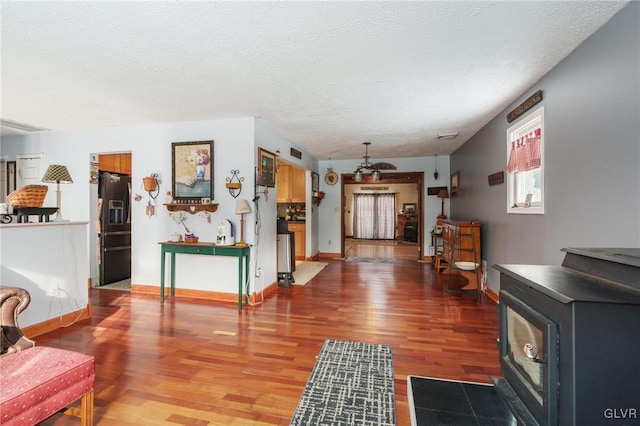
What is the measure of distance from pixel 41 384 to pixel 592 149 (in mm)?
3507

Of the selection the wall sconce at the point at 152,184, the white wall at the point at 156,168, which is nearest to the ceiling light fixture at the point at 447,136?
the white wall at the point at 156,168

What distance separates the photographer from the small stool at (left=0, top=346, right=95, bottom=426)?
1190 mm

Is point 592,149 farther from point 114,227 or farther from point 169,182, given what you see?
point 114,227

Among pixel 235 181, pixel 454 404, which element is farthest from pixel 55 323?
pixel 454 404

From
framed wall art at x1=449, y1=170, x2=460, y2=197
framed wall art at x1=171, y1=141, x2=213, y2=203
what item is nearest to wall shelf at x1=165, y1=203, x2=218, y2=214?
framed wall art at x1=171, y1=141, x2=213, y2=203

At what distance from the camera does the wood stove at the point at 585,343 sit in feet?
3.32

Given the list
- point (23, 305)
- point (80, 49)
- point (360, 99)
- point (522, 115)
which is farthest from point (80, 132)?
point (522, 115)

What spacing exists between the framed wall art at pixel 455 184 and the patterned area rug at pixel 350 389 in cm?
427

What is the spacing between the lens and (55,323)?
277 cm

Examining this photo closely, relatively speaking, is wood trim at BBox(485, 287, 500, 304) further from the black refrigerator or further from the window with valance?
the black refrigerator

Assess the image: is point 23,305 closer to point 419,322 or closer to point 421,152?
point 419,322

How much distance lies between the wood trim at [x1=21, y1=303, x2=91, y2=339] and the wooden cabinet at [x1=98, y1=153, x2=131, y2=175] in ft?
8.58

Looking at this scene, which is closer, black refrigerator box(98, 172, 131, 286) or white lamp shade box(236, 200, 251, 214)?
white lamp shade box(236, 200, 251, 214)

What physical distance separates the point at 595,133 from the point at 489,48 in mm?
950
